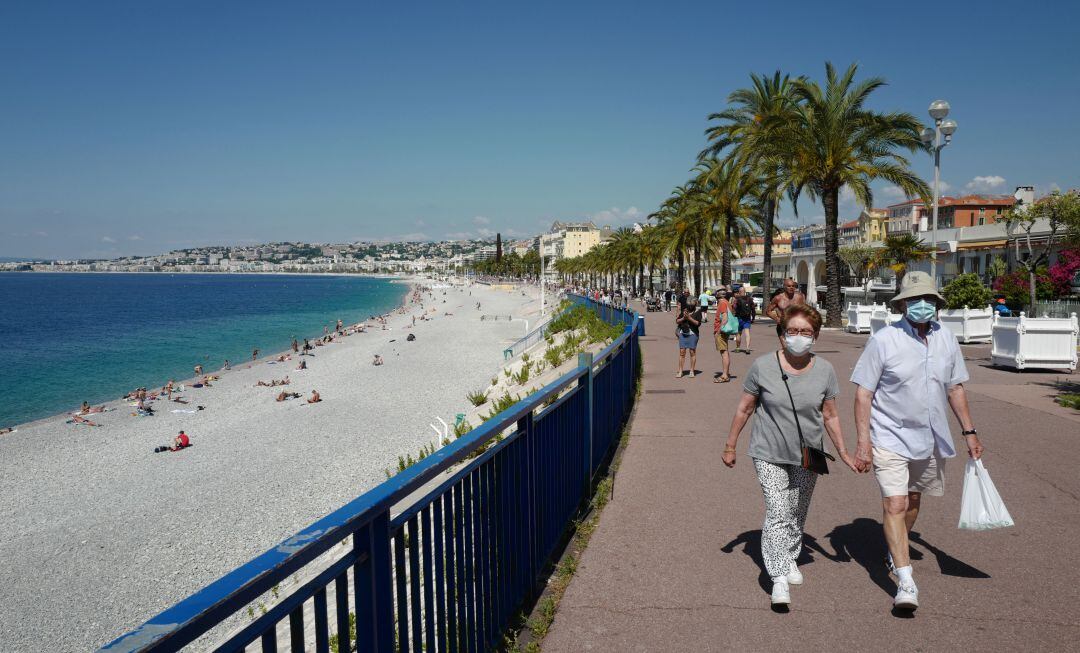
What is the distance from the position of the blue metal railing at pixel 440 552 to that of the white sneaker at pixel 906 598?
201cm

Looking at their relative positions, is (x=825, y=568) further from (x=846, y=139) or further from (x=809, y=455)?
(x=846, y=139)

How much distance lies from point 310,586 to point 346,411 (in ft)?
70.6

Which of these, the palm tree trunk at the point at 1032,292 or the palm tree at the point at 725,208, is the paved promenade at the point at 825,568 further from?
the palm tree at the point at 725,208

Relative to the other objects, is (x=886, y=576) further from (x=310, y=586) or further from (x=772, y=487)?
(x=310, y=586)

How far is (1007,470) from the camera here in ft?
21.3

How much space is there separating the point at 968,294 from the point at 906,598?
23.2 meters

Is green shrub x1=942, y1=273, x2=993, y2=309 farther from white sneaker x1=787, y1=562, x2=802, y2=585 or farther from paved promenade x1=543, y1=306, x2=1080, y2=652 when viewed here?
white sneaker x1=787, y1=562, x2=802, y2=585

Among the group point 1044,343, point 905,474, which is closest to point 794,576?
point 905,474

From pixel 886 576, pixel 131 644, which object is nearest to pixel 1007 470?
pixel 886 576

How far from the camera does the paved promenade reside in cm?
359

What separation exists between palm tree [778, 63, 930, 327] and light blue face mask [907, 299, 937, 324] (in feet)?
66.8

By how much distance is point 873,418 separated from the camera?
4.07 metres

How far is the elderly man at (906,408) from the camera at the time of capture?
391 cm

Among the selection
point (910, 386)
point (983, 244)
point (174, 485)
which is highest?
point (983, 244)
